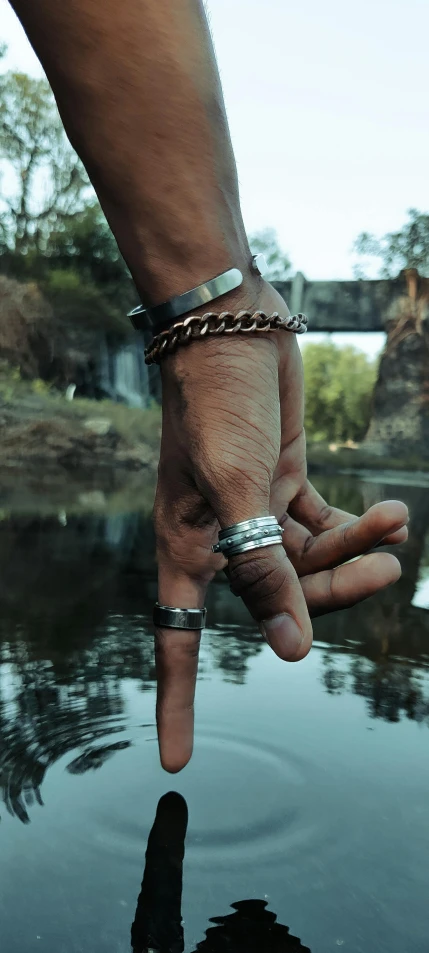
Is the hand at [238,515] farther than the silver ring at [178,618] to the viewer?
No

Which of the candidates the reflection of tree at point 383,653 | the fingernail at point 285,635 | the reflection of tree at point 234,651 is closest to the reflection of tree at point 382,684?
the reflection of tree at point 383,653

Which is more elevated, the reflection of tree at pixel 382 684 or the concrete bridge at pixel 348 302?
the reflection of tree at pixel 382 684

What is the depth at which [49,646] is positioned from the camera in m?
1.81

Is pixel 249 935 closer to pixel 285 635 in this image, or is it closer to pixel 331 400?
pixel 285 635

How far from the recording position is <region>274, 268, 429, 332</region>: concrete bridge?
22.0 metres

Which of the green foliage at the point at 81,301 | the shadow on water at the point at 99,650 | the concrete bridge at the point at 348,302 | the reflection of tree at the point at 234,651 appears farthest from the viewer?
the concrete bridge at the point at 348,302

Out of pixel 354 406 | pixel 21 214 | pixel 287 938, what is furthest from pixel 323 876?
pixel 354 406

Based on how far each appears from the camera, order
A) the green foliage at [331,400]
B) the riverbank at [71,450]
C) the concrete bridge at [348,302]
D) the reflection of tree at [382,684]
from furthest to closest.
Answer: the green foliage at [331,400] < the concrete bridge at [348,302] < the riverbank at [71,450] < the reflection of tree at [382,684]

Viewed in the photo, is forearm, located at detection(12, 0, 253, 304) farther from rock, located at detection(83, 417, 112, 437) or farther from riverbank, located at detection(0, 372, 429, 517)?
rock, located at detection(83, 417, 112, 437)

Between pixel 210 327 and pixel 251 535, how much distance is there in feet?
0.80

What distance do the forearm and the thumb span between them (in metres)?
0.30

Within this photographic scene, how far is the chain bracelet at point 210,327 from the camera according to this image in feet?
3.17

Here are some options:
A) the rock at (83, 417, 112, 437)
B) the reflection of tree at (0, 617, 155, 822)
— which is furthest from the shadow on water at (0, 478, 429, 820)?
the rock at (83, 417, 112, 437)

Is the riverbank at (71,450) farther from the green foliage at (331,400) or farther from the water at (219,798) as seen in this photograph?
the green foliage at (331,400)
